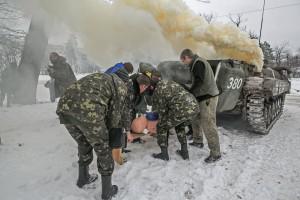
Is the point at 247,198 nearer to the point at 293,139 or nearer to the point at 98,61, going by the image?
the point at 293,139

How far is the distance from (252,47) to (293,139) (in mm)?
4016

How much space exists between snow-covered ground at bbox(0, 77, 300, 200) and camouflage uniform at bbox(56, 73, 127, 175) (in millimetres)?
680

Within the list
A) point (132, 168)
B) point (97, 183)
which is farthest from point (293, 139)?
point (97, 183)

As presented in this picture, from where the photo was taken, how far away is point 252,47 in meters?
9.26

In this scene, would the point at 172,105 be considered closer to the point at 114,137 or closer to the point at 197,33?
the point at 114,137

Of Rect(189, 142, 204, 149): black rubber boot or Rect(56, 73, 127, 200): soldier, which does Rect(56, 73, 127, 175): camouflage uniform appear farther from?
Rect(189, 142, 204, 149): black rubber boot

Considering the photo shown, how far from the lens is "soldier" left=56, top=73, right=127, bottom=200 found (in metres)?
2.96

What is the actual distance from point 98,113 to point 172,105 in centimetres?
153

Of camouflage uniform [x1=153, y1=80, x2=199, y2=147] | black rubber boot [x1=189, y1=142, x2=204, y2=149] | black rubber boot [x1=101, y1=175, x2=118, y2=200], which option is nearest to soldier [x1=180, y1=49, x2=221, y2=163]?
camouflage uniform [x1=153, y1=80, x2=199, y2=147]

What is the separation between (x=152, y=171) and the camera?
13.1 feet

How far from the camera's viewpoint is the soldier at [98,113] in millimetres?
2961

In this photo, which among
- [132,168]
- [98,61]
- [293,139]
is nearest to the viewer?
[132,168]

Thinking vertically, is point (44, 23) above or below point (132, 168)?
above

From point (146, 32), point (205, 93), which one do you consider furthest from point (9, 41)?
point (205, 93)
